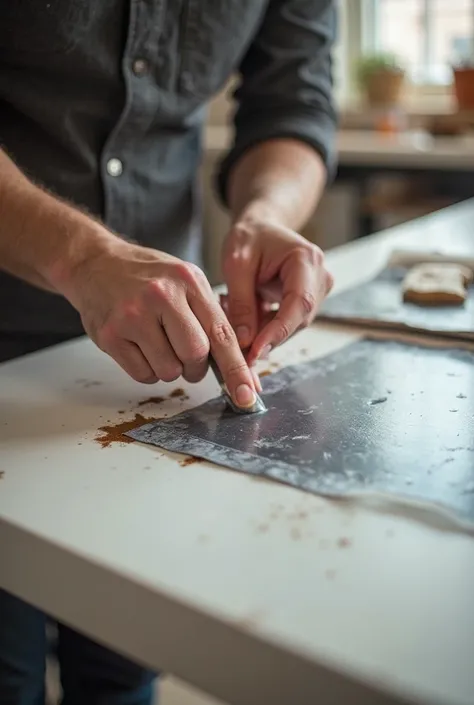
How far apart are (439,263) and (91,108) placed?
46cm

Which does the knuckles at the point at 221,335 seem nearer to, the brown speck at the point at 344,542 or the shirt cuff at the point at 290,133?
the brown speck at the point at 344,542

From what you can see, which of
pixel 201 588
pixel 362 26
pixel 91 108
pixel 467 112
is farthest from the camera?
pixel 362 26

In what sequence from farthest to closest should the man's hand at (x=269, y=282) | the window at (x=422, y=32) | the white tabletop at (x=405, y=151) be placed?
the window at (x=422, y=32), the white tabletop at (x=405, y=151), the man's hand at (x=269, y=282)

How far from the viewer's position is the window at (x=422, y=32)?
9.50ft

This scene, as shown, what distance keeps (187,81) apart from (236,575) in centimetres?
71

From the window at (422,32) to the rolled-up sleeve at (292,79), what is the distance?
185 centimetres

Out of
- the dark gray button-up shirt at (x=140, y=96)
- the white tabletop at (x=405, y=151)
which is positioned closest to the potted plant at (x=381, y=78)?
the white tabletop at (x=405, y=151)

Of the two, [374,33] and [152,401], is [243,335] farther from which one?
[374,33]

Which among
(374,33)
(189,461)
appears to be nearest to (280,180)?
(189,461)

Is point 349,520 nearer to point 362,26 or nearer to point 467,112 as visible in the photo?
point 467,112

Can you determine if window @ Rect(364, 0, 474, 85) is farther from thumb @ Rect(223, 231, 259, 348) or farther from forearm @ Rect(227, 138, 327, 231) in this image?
thumb @ Rect(223, 231, 259, 348)

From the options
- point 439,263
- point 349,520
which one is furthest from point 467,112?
point 349,520

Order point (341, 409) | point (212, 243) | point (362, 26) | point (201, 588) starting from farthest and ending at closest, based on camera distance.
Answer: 1. point (362, 26)
2. point (212, 243)
3. point (341, 409)
4. point (201, 588)

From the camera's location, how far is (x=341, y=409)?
627mm
